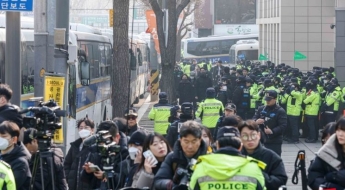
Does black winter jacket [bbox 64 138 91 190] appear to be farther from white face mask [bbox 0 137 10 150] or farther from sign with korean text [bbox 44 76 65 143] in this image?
sign with korean text [bbox 44 76 65 143]

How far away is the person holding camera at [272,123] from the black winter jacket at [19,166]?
6304 mm

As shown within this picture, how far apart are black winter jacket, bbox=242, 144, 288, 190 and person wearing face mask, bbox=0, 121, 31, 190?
220cm

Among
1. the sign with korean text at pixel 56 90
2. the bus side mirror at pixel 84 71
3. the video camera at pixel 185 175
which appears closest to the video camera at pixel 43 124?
the video camera at pixel 185 175

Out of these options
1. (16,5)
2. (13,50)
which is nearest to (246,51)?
(13,50)

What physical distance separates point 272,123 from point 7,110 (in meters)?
5.41

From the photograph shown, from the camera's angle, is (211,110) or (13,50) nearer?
(13,50)

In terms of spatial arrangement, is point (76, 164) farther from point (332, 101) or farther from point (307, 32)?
point (307, 32)

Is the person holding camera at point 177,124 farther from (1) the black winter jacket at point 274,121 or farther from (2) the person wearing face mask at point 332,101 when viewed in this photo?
(2) the person wearing face mask at point 332,101

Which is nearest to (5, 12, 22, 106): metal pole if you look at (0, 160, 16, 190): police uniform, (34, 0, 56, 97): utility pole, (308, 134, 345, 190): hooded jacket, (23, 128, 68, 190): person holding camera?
(34, 0, 56, 97): utility pole

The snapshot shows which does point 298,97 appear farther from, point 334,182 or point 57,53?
point 334,182

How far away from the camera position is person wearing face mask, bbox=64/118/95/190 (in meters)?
10.0

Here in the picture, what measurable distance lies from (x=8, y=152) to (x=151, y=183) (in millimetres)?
1408

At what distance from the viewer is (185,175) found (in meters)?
7.64

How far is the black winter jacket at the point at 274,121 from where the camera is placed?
47.9ft
